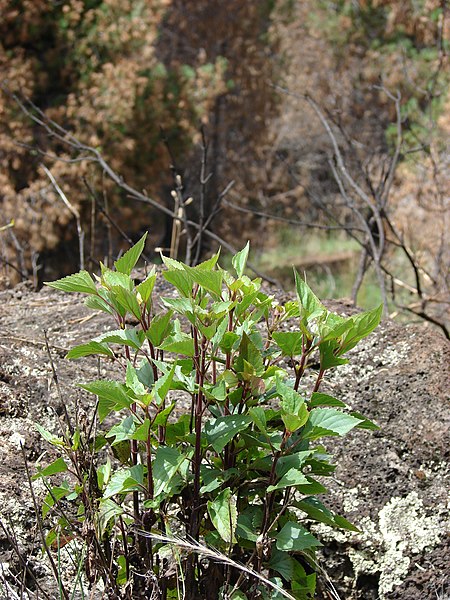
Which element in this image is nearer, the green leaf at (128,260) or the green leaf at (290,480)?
the green leaf at (290,480)

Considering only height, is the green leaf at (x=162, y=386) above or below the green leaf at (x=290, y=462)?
above

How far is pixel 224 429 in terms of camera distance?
144 centimetres

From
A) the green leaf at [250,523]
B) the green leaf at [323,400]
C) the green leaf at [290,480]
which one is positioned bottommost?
the green leaf at [250,523]

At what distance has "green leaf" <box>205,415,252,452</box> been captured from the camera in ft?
4.59

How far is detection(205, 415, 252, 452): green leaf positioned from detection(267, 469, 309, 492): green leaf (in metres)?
0.11

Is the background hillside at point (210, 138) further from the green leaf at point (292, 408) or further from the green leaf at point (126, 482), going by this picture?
the green leaf at point (292, 408)

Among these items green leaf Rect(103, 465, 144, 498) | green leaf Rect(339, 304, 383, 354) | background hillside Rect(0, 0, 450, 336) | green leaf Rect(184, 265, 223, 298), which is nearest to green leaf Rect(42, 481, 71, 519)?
green leaf Rect(103, 465, 144, 498)

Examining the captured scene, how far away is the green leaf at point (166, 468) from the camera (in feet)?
4.59

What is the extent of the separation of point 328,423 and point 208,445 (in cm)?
22

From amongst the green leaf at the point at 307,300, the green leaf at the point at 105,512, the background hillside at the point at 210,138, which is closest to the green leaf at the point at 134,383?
the green leaf at the point at 105,512

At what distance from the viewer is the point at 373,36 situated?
14539mm

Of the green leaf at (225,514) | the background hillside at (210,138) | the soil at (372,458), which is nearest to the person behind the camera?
the green leaf at (225,514)

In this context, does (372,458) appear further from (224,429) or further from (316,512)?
(224,429)

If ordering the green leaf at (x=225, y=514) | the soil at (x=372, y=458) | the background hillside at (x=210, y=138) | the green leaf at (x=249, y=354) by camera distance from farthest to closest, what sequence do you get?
the background hillside at (x=210, y=138), the soil at (x=372, y=458), the green leaf at (x=249, y=354), the green leaf at (x=225, y=514)
